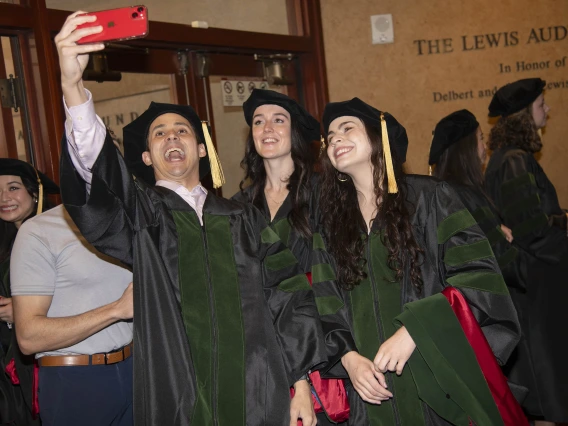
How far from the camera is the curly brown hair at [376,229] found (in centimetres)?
281

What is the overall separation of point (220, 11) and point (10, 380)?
3.15 meters

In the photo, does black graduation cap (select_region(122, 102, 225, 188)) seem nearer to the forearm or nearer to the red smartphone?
the forearm

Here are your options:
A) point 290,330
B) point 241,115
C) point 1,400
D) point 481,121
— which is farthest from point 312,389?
point 481,121

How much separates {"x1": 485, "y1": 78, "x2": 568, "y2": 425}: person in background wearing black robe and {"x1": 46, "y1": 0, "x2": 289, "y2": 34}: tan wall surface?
212cm

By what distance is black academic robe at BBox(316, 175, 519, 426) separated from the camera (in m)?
2.67

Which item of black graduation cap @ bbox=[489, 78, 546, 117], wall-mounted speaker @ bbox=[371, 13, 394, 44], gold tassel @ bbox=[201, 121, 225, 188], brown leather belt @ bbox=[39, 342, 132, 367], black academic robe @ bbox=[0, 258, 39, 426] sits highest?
wall-mounted speaker @ bbox=[371, 13, 394, 44]

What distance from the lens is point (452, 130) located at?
174 inches

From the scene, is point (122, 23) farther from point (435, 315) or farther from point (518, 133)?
point (518, 133)

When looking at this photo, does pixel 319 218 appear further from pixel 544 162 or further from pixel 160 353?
pixel 544 162

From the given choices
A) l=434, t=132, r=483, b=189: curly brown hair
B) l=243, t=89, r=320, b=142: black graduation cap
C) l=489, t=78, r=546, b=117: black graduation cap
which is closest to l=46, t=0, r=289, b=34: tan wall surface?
l=243, t=89, r=320, b=142: black graduation cap

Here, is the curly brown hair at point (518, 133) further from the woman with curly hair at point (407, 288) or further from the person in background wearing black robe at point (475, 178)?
the woman with curly hair at point (407, 288)

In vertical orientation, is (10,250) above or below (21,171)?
below

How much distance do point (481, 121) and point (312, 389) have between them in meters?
4.11

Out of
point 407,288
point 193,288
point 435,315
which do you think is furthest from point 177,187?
point 435,315
